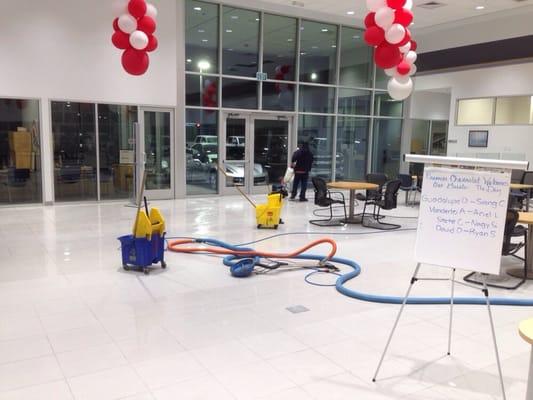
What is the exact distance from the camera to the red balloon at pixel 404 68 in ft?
28.4

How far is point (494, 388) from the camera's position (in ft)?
9.62

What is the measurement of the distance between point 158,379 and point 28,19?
8693mm

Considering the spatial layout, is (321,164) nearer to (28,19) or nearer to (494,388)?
(28,19)

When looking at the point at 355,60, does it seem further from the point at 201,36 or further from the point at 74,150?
the point at 74,150

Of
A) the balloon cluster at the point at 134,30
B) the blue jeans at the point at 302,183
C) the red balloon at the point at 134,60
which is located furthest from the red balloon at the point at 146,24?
the blue jeans at the point at 302,183

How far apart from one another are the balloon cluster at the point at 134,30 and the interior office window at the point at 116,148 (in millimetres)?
3056

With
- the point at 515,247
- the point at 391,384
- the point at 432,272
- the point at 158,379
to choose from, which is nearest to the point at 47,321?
the point at 158,379

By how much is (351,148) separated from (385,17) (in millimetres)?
7320

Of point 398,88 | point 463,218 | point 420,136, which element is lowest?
point 463,218

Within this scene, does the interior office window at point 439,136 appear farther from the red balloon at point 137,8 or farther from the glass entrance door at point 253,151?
the red balloon at point 137,8

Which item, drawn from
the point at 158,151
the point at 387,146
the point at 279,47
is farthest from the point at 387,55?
the point at 387,146

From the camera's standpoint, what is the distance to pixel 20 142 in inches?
378

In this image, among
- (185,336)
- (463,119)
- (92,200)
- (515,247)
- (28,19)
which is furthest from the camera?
(463,119)

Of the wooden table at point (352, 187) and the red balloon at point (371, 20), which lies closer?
the red balloon at point (371, 20)
